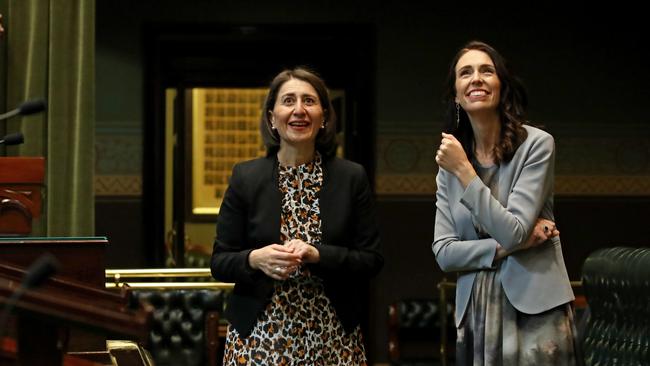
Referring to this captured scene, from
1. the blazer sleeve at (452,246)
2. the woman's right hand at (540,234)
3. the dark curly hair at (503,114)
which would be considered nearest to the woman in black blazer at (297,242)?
the blazer sleeve at (452,246)

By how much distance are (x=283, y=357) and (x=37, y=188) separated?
81 cm

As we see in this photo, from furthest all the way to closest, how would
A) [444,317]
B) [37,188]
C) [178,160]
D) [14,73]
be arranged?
[178,160] → [444,317] → [14,73] → [37,188]

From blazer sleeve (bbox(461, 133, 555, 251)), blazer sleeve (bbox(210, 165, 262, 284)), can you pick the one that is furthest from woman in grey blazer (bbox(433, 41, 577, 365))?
blazer sleeve (bbox(210, 165, 262, 284))

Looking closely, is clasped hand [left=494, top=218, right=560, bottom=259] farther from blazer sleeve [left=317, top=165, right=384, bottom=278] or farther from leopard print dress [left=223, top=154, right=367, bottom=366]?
leopard print dress [left=223, top=154, right=367, bottom=366]

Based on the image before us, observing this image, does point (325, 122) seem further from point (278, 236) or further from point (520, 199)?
point (520, 199)

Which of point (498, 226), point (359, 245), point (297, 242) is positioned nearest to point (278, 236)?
point (297, 242)

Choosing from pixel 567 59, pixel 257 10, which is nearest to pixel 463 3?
pixel 567 59

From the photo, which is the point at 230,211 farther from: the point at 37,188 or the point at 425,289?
the point at 425,289

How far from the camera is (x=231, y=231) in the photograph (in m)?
3.04

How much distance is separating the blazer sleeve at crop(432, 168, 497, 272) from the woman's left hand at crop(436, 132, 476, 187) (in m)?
0.10

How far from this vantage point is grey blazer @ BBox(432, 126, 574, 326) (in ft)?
8.95

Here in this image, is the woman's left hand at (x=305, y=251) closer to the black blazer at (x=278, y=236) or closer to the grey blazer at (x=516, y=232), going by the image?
the black blazer at (x=278, y=236)

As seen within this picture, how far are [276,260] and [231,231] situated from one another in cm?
25

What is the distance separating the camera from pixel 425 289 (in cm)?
849
